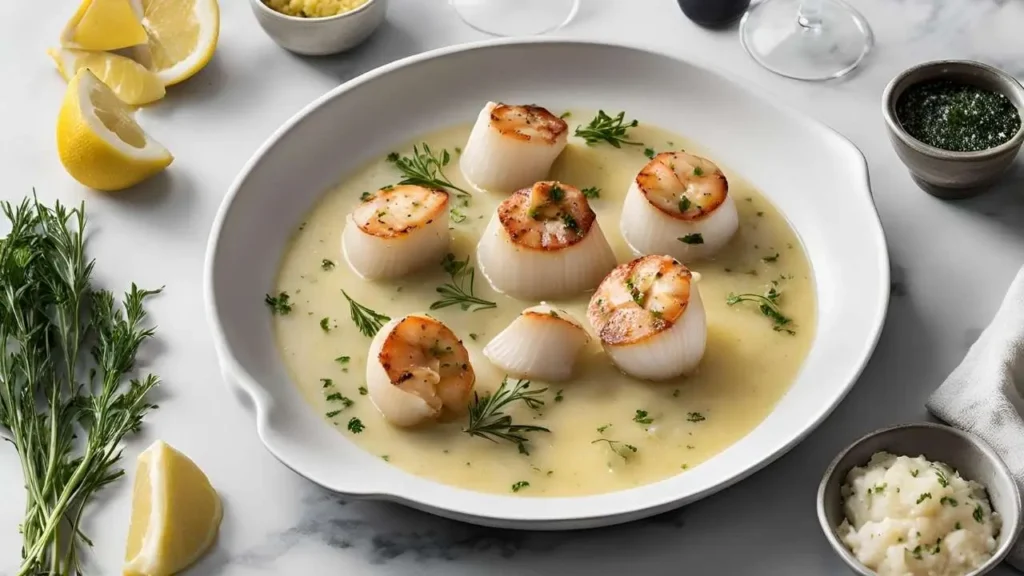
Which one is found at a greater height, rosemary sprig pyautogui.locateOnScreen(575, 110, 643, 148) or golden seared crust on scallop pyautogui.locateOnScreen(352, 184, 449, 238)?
golden seared crust on scallop pyautogui.locateOnScreen(352, 184, 449, 238)

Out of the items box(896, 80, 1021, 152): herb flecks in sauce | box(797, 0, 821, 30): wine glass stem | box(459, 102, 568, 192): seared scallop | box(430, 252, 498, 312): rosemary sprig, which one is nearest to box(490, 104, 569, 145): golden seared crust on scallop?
box(459, 102, 568, 192): seared scallop

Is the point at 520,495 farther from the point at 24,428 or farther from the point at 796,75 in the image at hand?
the point at 796,75

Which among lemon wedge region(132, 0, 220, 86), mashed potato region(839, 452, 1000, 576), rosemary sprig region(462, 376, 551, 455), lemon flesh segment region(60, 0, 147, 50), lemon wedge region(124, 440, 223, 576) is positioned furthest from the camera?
lemon wedge region(132, 0, 220, 86)

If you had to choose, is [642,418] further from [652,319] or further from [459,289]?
[459,289]

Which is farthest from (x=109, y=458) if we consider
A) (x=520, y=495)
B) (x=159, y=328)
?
(x=520, y=495)

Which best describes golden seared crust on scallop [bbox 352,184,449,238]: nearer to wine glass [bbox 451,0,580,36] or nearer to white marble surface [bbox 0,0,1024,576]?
white marble surface [bbox 0,0,1024,576]

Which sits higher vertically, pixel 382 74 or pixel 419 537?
pixel 382 74
